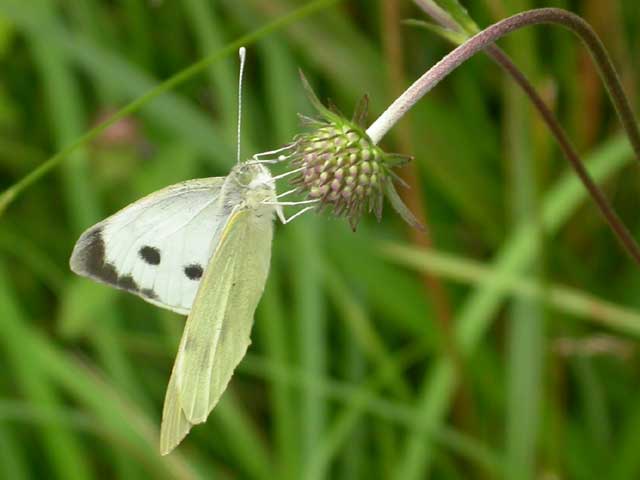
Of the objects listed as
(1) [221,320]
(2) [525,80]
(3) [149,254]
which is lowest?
(1) [221,320]

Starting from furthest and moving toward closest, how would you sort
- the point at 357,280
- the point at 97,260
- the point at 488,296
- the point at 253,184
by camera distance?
the point at 357,280 < the point at 488,296 < the point at 97,260 < the point at 253,184

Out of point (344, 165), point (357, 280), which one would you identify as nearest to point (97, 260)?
point (344, 165)

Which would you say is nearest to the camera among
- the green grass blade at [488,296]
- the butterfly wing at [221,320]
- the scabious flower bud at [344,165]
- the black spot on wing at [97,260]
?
the scabious flower bud at [344,165]

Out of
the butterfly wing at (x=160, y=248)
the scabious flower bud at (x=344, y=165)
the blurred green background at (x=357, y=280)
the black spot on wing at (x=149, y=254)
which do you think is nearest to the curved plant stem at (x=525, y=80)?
the scabious flower bud at (x=344, y=165)

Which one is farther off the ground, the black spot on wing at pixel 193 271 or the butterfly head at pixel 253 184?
the butterfly head at pixel 253 184

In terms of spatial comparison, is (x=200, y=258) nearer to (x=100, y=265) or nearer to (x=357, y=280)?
(x=100, y=265)

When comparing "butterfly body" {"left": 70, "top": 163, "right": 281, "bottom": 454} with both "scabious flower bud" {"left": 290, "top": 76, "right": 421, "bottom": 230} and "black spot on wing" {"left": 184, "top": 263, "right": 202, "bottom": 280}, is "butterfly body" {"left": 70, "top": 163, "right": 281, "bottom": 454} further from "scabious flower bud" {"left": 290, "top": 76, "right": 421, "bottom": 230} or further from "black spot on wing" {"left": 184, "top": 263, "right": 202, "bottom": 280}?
"scabious flower bud" {"left": 290, "top": 76, "right": 421, "bottom": 230}

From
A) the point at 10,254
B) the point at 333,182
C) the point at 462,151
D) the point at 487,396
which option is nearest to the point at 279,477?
the point at 487,396

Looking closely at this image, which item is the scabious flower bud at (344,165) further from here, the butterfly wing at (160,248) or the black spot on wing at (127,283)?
the black spot on wing at (127,283)
